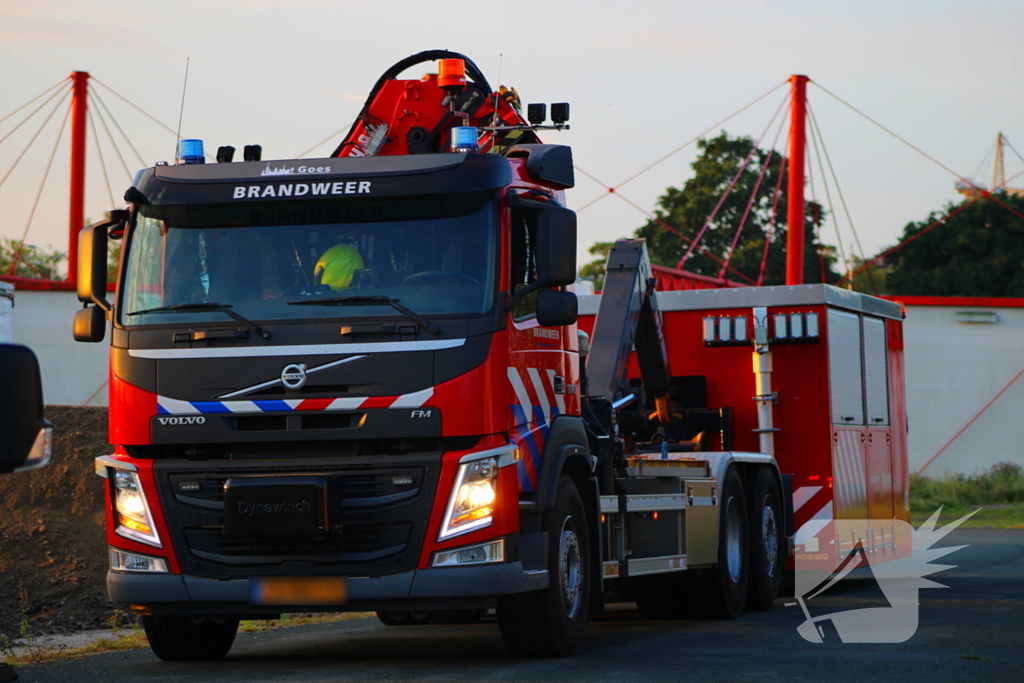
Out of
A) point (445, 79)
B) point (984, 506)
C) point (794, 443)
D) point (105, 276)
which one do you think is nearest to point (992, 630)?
point (794, 443)

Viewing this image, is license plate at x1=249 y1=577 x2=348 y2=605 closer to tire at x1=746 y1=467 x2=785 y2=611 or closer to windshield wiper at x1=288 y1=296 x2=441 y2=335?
windshield wiper at x1=288 y1=296 x2=441 y2=335

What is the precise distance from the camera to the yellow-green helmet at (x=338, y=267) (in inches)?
338

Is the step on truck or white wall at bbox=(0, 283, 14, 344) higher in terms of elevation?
white wall at bbox=(0, 283, 14, 344)

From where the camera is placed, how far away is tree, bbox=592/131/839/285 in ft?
193

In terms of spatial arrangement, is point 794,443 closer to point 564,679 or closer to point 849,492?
point 849,492

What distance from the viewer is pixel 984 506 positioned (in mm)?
32781

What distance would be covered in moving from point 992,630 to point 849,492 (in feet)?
12.9

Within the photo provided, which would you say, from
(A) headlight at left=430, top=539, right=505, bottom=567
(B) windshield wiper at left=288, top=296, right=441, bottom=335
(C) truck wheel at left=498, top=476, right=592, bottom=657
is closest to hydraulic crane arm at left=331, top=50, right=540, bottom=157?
(B) windshield wiper at left=288, top=296, right=441, bottom=335

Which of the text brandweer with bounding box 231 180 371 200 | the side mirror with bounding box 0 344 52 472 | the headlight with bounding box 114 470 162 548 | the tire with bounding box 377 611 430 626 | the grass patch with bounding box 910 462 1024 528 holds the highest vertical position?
the text brandweer with bounding box 231 180 371 200

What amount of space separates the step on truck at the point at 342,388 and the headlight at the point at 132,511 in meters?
0.01

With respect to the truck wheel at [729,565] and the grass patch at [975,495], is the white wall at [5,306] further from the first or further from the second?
the grass patch at [975,495]

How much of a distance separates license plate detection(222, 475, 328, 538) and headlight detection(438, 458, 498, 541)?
0.69 meters

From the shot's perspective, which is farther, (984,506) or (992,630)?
(984,506)

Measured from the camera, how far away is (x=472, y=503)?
8359 millimetres
